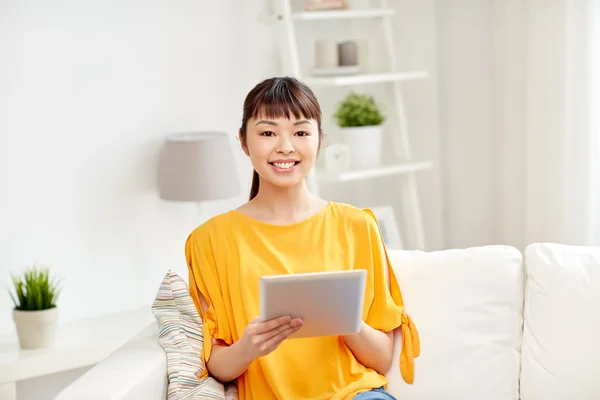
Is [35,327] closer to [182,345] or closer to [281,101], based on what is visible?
[182,345]

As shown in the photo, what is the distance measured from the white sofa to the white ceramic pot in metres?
0.81

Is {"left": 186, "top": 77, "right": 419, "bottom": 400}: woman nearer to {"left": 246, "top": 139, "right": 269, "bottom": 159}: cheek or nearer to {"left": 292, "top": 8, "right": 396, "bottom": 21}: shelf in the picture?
{"left": 246, "top": 139, "right": 269, "bottom": 159}: cheek

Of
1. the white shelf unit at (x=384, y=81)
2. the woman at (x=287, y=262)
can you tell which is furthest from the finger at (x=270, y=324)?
the white shelf unit at (x=384, y=81)

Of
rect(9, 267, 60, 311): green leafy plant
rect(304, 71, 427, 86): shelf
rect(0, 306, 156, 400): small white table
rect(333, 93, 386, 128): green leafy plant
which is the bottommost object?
rect(0, 306, 156, 400): small white table

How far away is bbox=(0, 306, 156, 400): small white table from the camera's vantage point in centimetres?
277

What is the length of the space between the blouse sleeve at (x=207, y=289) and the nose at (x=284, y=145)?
11.1 inches

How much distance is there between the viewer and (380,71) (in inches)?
142

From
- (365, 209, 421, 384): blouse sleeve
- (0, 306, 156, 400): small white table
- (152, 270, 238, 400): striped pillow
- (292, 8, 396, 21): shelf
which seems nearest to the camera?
(152, 270, 238, 400): striped pillow

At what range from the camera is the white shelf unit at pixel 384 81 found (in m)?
3.28

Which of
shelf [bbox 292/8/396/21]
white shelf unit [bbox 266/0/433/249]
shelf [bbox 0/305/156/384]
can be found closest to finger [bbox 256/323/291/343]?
shelf [bbox 0/305/156/384]

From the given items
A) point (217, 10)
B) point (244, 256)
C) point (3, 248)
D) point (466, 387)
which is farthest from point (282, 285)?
point (217, 10)

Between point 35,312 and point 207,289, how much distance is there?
38.2 inches

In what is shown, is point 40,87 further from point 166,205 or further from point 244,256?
point 244,256

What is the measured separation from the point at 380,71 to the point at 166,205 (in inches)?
39.8
